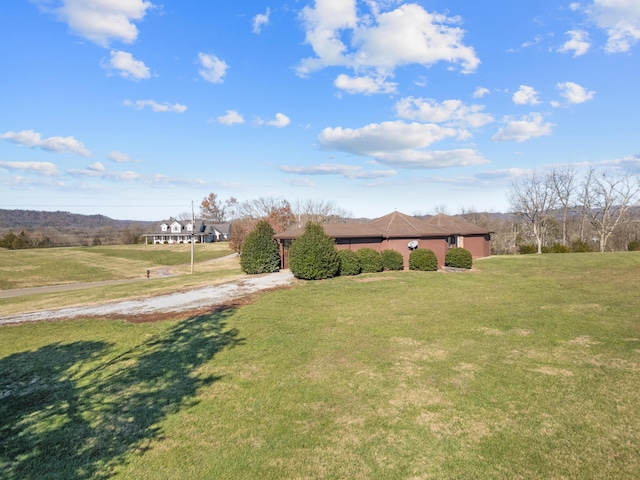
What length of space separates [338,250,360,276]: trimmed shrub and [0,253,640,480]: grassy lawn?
28.3 feet

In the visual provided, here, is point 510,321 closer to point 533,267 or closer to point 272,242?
point 533,267

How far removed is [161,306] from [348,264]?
1127cm

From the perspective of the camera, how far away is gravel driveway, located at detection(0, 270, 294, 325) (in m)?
13.5

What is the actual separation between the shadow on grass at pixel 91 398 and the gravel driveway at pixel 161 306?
3.05 metres

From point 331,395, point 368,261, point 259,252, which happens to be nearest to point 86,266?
point 259,252

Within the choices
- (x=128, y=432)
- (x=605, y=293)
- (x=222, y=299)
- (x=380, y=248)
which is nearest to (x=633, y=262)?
(x=605, y=293)

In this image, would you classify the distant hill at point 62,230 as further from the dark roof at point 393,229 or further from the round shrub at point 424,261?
the round shrub at point 424,261

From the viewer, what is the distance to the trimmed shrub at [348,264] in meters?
21.5

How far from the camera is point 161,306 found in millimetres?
14711

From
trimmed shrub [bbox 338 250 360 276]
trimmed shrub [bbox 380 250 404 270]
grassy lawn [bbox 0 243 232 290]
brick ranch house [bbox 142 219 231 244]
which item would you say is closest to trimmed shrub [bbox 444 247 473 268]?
trimmed shrub [bbox 380 250 404 270]

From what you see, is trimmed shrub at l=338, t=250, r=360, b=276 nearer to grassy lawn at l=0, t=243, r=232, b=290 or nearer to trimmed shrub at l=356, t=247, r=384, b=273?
trimmed shrub at l=356, t=247, r=384, b=273

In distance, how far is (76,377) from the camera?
26.6 ft

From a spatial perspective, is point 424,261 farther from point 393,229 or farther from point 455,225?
point 455,225

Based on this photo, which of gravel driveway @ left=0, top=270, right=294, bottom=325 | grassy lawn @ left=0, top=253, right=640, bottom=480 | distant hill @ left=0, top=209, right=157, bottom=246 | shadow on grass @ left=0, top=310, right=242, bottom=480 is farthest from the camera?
distant hill @ left=0, top=209, right=157, bottom=246
